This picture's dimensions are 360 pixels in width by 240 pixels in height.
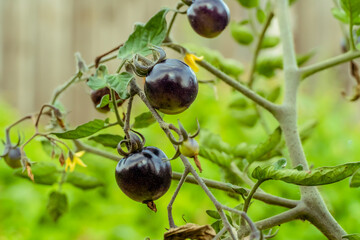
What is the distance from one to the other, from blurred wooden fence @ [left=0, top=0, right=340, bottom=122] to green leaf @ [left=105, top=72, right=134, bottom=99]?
325 cm

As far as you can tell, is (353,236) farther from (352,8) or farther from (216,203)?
(352,8)

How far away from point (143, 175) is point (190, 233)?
0.27ft

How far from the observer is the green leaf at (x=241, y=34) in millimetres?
1142

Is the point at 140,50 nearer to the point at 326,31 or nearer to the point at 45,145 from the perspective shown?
the point at 45,145

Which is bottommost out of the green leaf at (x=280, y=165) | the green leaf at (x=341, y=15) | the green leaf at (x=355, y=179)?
the green leaf at (x=355, y=179)

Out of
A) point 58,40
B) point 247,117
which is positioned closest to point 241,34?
point 247,117

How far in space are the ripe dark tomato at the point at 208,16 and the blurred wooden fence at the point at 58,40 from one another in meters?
3.10

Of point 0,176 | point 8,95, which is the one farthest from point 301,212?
point 8,95

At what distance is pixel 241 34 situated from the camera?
3.75 ft

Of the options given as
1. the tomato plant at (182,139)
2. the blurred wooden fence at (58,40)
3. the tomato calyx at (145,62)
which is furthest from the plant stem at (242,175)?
the blurred wooden fence at (58,40)

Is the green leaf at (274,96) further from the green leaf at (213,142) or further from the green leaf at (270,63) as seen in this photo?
the green leaf at (213,142)

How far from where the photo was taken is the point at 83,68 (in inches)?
27.1

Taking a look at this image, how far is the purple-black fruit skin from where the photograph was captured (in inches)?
20.6

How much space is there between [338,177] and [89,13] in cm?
364
